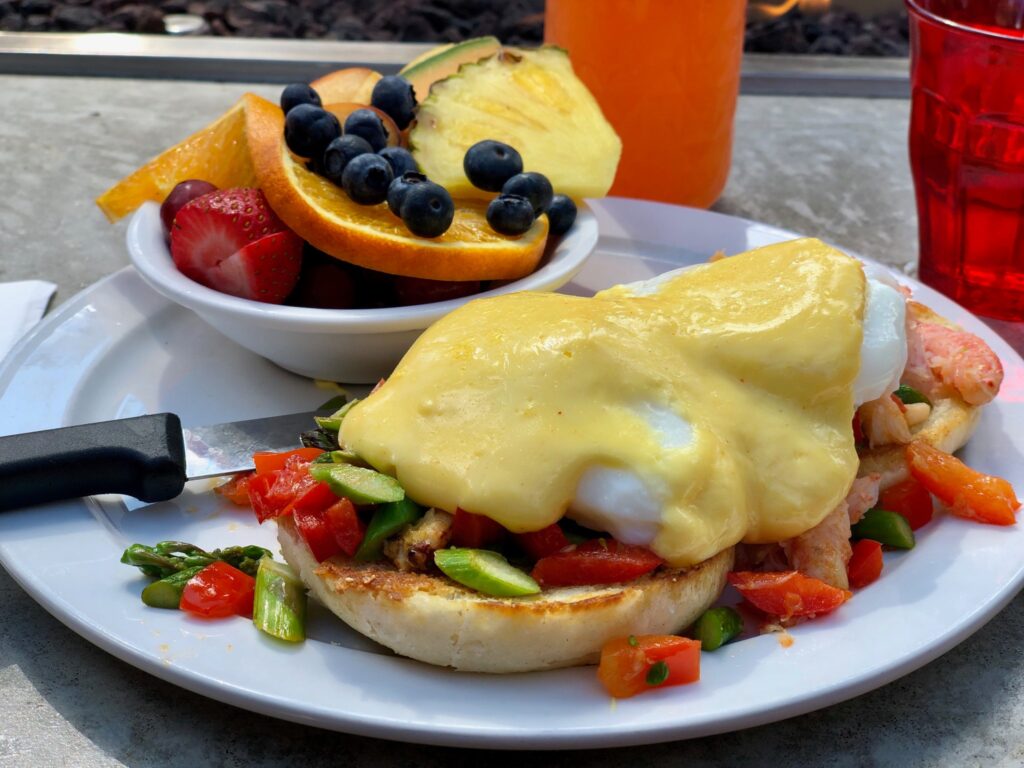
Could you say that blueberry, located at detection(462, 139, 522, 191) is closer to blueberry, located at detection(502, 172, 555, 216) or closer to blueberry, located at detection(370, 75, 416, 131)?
blueberry, located at detection(502, 172, 555, 216)

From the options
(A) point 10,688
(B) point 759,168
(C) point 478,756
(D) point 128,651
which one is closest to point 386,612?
(C) point 478,756

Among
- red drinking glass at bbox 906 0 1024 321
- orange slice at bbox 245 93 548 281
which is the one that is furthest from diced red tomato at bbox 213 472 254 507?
red drinking glass at bbox 906 0 1024 321

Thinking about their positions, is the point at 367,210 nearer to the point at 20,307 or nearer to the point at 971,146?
the point at 20,307

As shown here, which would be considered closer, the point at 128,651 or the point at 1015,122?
the point at 128,651

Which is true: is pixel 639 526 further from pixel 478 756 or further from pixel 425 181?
pixel 425 181

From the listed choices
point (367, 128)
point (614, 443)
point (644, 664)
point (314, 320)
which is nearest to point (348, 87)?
point (367, 128)

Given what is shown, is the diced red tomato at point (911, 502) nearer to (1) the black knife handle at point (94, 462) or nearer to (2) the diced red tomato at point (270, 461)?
(2) the diced red tomato at point (270, 461)
